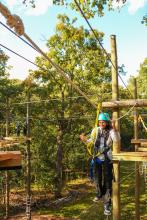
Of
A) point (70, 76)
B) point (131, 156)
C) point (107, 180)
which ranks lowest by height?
point (107, 180)

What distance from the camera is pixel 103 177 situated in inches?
256

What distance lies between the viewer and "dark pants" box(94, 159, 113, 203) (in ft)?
20.8

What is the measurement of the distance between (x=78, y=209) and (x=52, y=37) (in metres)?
10.8

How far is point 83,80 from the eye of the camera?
71.4ft

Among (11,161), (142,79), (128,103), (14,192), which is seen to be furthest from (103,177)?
(142,79)

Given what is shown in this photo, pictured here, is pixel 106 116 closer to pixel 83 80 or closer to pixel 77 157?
pixel 83 80

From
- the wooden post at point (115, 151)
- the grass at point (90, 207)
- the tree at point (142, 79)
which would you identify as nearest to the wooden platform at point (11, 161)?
the wooden post at point (115, 151)

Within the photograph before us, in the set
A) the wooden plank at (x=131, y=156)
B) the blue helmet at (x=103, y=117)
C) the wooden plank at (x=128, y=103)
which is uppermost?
the wooden plank at (x=128, y=103)

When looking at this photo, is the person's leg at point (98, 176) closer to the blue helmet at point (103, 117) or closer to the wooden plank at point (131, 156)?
the wooden plank at point (131, 156)

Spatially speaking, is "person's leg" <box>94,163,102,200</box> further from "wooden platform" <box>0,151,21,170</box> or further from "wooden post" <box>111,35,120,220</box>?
"wooden platform" <box>0,151,21,170</box>

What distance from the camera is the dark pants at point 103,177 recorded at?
634 cm

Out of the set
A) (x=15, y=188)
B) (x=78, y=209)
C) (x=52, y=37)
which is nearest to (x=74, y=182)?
(x=15, y=188)

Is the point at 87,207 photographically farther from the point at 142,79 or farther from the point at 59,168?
the point at 142,79

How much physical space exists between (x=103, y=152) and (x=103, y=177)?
2.00 feet
